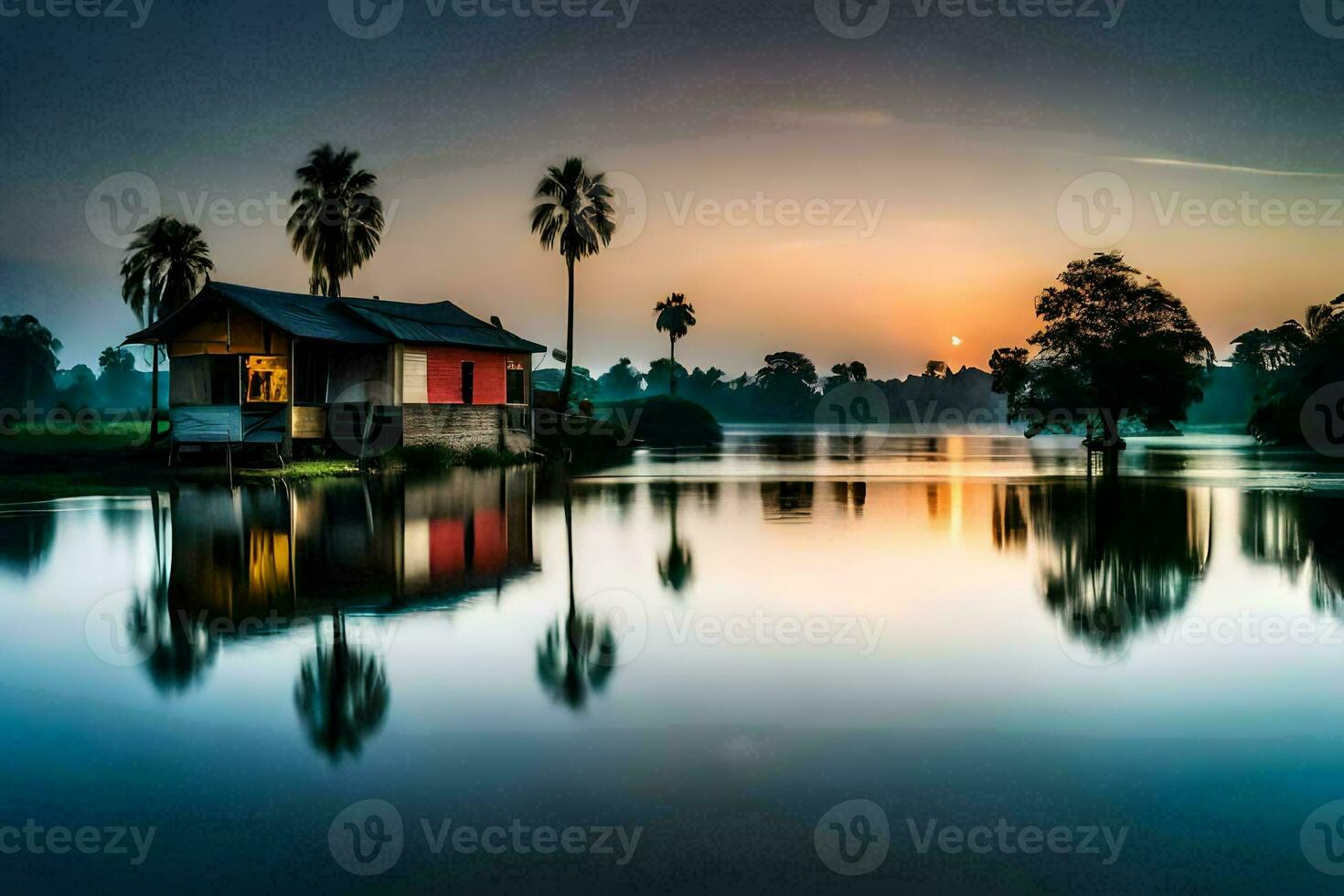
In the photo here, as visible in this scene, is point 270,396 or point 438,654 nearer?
→ point 438,654

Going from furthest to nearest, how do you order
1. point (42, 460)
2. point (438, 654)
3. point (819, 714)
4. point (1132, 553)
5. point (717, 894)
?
point (42, 460) < point (1132, 553) < point (438, 654) < point (819, 714) < point (717, 894)

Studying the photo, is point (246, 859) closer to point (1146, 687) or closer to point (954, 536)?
point (1146, 687)

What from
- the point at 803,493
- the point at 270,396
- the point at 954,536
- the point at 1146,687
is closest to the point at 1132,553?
the point at 954,536

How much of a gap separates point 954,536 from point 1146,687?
12.0m

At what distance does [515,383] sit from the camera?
4825 centimetres

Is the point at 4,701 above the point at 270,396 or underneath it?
underneath

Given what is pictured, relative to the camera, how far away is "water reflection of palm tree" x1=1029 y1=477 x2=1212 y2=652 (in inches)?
483

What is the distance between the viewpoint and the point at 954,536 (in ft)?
68.1

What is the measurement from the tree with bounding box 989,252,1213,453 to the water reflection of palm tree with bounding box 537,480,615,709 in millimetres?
59434
